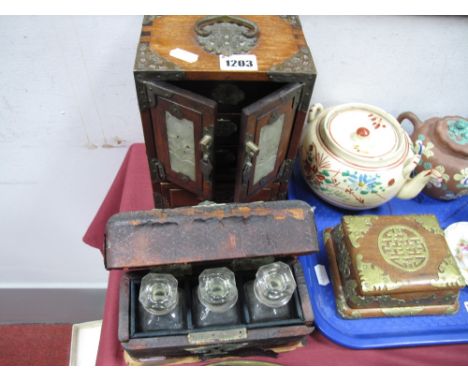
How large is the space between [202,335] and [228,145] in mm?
Result: 441

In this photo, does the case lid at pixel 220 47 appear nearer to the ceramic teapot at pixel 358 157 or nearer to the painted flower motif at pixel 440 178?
the ceramic teapot at pixel 358 157

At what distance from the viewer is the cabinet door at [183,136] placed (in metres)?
0.71

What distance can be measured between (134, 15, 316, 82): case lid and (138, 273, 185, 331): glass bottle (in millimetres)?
376

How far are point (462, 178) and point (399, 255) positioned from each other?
298 mm

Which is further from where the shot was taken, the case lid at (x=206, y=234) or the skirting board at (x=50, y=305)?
the skirting board at (x=50, y=305)

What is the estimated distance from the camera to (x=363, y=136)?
89 cm

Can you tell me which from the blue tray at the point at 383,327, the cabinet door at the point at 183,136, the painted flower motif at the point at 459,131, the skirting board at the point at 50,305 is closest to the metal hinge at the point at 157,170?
the cabinet door at the point at 183,136

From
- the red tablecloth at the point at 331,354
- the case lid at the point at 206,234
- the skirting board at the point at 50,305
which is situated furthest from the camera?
the skirting board at the point at 50,305

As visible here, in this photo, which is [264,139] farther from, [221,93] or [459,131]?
[459,131]

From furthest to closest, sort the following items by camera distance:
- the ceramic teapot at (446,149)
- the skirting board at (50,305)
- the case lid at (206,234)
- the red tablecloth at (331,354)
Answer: the skirting board at (50,305), the ceramic teapot at (446,149), the red tablecloth at (331,354), the case lid at (206,234)

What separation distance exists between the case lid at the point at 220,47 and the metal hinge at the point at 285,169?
9.2 inches

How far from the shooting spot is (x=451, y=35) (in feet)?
3.16

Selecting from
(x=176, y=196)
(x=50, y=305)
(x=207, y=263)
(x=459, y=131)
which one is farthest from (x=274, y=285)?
(x=50, y=305)

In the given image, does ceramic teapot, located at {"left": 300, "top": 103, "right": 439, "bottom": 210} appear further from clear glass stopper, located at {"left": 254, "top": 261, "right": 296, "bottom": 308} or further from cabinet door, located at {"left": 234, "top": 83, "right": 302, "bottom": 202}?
clear glass stopper, located at {"left": 254, "top": 261, "right": 296, "bottom": 308}
